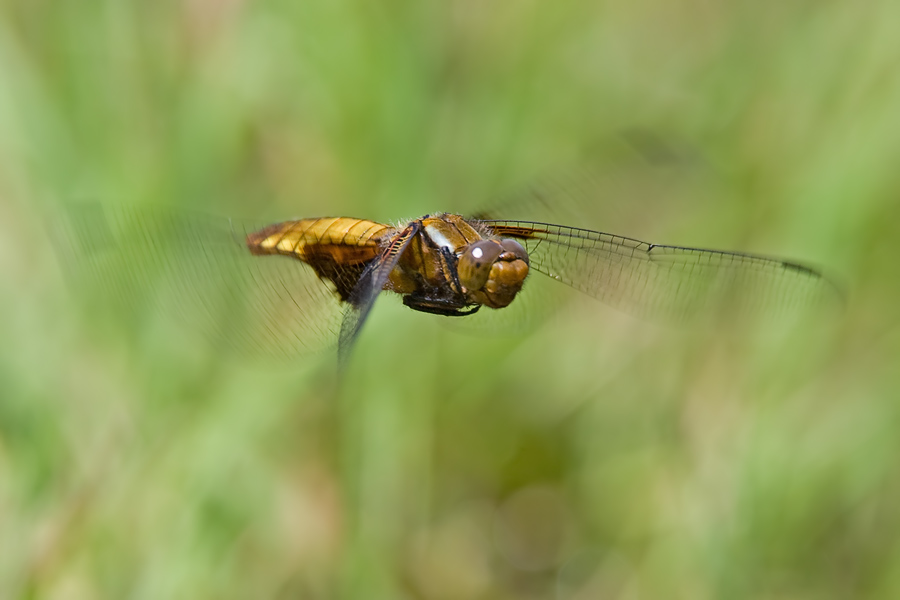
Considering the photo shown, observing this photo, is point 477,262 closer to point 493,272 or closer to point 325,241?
point 493,272

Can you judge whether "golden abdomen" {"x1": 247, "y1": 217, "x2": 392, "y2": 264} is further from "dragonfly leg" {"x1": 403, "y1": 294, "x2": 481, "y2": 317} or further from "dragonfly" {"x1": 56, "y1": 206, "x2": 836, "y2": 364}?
"dragonfly leg" {"x1": 403, "y1": 294, "x2": 481, "y2": 317}

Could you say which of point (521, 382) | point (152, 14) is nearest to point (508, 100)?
point (521, 382)

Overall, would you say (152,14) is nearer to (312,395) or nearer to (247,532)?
(312,395)

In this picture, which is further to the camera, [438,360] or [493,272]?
[438,360]

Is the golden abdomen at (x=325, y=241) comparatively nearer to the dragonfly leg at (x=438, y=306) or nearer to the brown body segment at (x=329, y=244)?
the brown body segment at (x=329, y=244)

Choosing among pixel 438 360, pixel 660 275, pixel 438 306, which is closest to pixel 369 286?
pixel 438 306

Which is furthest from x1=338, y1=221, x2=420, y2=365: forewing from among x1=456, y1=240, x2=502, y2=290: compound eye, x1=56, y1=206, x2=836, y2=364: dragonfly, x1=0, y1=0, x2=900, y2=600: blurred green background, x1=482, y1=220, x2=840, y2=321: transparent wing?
x1=0, y1=0, x2=900, y2=600: blurred green background
